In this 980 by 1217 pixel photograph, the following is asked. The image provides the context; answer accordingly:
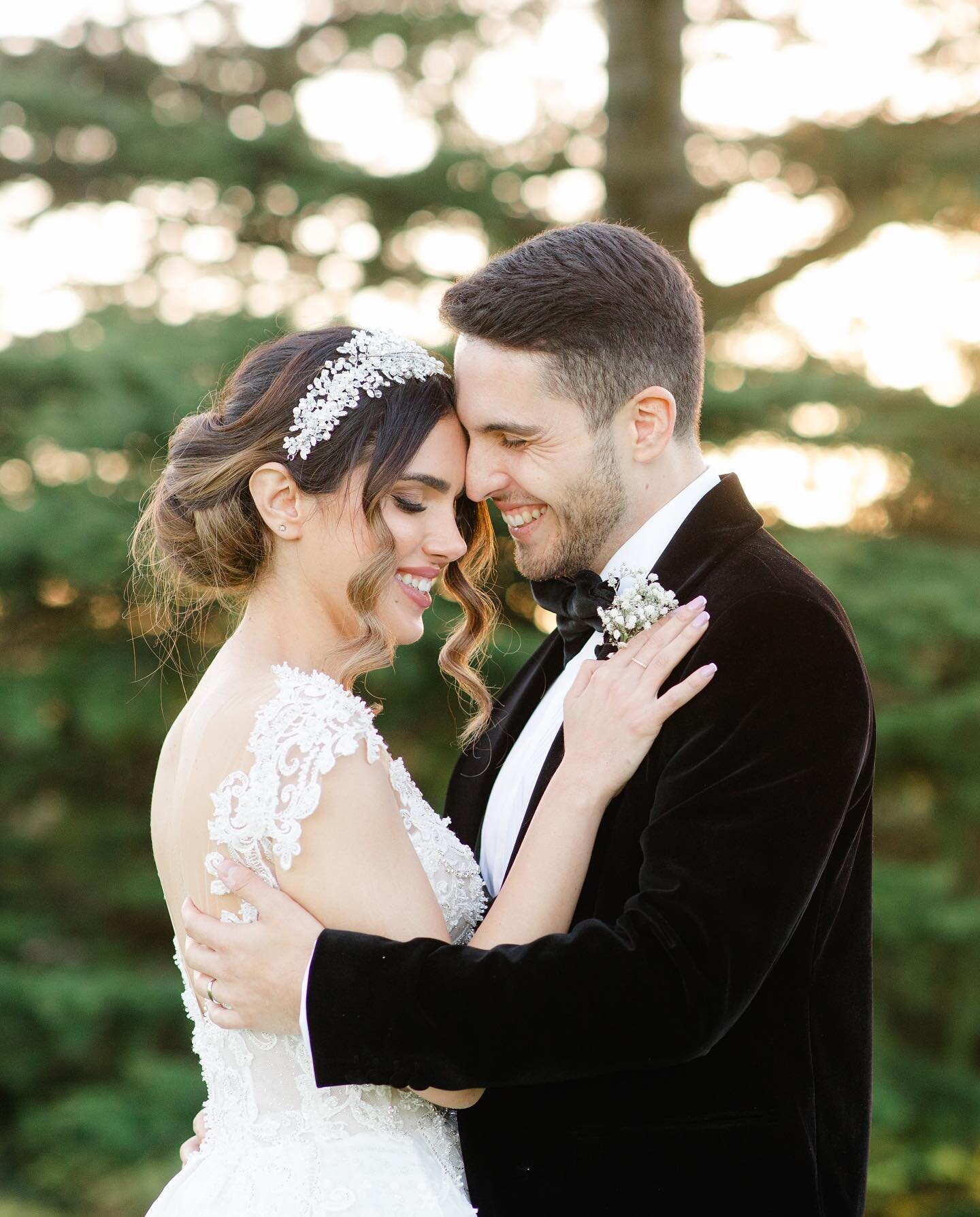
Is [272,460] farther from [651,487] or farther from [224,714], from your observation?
[651,487]

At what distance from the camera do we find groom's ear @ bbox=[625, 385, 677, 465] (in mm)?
2889

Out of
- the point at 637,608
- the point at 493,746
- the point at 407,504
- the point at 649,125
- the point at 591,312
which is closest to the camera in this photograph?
the point at 637,608

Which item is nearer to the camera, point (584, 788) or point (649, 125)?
point (584, 788)

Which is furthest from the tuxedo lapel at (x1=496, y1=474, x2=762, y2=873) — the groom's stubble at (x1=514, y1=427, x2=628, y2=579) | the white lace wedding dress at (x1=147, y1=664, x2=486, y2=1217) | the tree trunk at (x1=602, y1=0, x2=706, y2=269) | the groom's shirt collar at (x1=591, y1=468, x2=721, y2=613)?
the tree trunk at (x1=602, y1=0, x2=706, y2=269)

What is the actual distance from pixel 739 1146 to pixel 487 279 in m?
1.87

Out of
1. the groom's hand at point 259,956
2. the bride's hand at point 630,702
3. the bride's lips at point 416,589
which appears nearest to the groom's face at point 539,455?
the bride's lips at point 416,589

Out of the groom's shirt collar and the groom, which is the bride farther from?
the groom's shirt collar

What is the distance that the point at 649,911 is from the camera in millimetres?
2336

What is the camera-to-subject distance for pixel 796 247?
7602mm

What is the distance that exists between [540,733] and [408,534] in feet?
1.86

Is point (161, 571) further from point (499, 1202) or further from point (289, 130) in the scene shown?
point (289, 130)

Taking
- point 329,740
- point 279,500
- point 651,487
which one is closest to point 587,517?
point 651,487

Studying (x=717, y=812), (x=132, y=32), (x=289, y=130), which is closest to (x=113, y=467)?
(x=289, y=130)

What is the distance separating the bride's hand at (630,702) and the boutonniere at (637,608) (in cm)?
3
